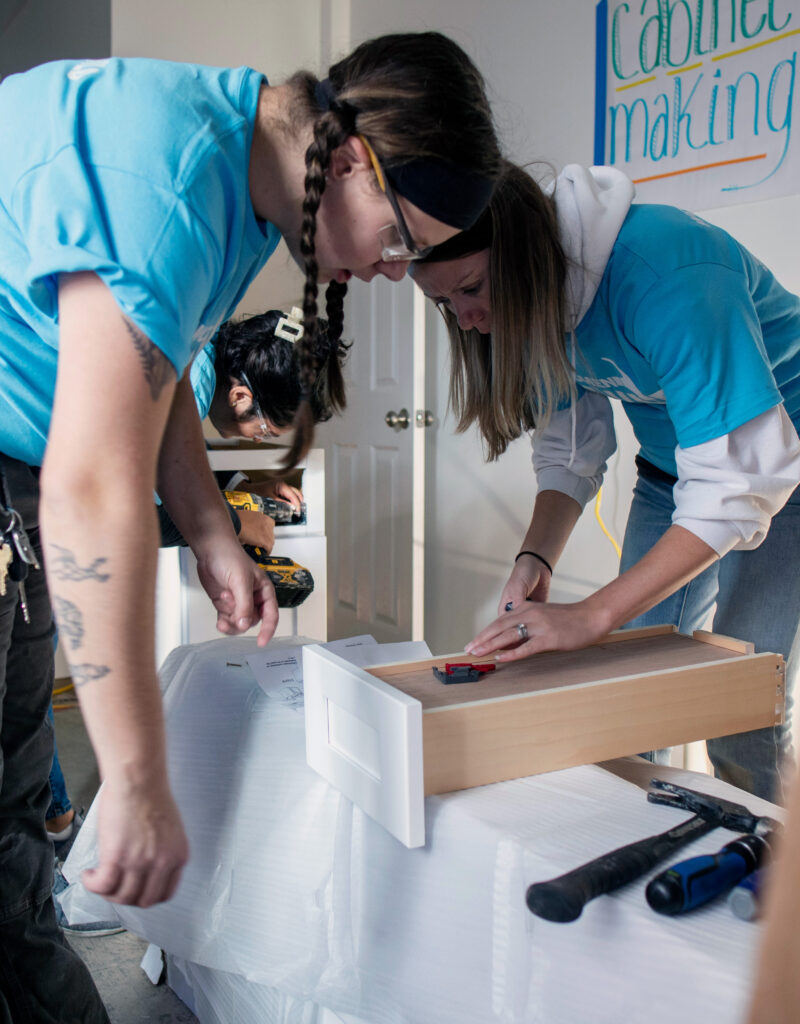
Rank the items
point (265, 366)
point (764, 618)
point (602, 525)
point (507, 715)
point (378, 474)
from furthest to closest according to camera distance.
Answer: point (378, 474) → point (602, 525) → point (265, 366) → point (764, 618) → point (507, 715)

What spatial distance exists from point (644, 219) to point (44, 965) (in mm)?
1174

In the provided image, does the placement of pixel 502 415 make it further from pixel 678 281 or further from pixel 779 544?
pixel 779 544

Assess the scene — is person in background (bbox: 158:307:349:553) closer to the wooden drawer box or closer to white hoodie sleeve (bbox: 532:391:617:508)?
white hoodie sleeve (bbox: 532:391:617:508)

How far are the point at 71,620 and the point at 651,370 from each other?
0.82 meters

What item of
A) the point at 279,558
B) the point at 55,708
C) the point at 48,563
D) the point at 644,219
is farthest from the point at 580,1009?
the point at 55,708

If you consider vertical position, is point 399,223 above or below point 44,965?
above

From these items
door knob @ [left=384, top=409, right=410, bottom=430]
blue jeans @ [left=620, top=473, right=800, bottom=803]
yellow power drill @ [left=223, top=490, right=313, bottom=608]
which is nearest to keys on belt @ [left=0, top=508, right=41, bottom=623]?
blue jeans @ [left=620, top=473, right=800, bottom=803]

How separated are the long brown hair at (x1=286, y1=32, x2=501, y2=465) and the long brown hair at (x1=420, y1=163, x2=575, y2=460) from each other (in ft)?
0.85

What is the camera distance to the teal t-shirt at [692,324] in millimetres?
979

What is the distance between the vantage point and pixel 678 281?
1.01 metres

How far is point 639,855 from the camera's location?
65 centimetres

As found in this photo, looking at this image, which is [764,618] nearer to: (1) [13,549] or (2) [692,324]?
(2) [692,324]

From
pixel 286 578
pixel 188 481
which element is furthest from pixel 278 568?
pixel 188 481

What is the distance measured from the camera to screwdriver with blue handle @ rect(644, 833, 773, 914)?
60 centimetres
